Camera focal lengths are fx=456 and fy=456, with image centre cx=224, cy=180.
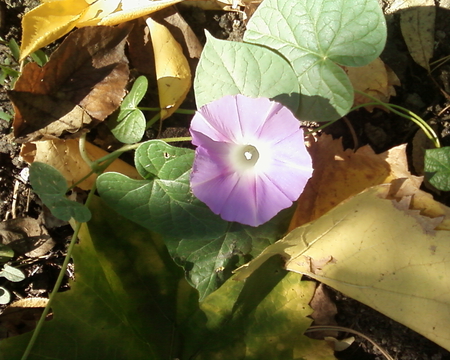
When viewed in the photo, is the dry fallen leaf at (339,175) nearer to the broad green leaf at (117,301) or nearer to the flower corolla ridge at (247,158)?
the flower corolla ridge at (247,158)

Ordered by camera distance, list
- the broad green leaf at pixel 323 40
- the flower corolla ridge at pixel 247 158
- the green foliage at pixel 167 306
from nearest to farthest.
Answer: the flower corolla ridge at pixel 247 158
the broad green leaf at pixel 323 40
the green foliage at pixel 167 306

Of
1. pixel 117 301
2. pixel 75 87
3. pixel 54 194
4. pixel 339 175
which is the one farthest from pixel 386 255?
pixel 75 87

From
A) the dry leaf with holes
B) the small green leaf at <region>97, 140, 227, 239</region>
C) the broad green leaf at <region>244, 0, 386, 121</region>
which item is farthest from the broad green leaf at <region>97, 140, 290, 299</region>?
the dry leaf with holes

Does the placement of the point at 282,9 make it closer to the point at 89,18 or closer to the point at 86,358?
the point at 89,18

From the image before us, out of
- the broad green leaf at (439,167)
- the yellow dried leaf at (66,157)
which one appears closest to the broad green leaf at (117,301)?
the yellow dried leaf at (66,157)

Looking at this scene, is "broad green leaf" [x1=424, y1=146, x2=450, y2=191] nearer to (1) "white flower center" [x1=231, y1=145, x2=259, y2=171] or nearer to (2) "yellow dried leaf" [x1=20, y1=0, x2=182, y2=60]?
(1) "white flower center" [x1=231, y1=145, x2=259, y2=171]
